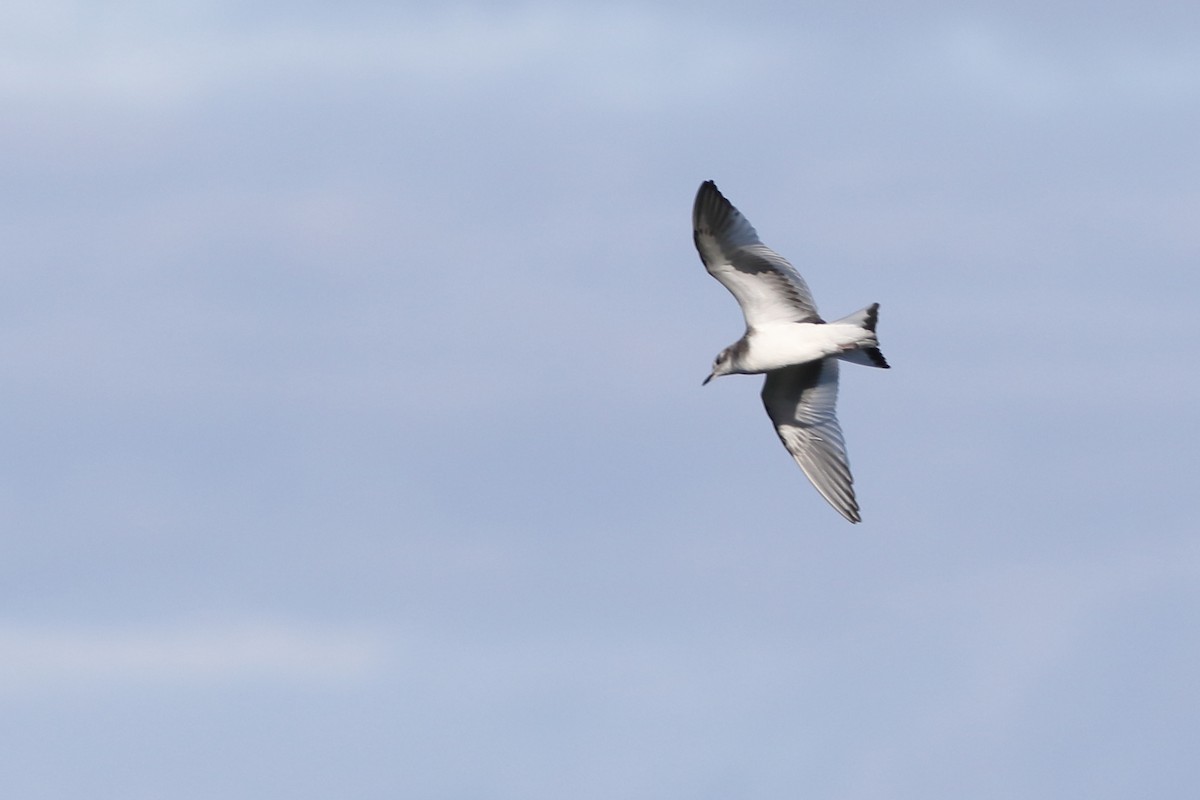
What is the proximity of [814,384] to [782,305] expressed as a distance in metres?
2.77

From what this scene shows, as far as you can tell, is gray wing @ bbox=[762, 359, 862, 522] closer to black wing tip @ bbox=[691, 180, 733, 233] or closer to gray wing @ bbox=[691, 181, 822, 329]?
gray wing @ bbox=[691, 181, 822, 329]

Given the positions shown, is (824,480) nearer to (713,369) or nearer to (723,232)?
(713,369)

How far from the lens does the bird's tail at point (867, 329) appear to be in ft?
114

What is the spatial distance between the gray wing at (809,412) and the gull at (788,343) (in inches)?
0.7

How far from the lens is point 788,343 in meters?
35.2

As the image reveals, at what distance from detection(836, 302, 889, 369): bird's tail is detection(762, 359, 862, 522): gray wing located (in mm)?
2504

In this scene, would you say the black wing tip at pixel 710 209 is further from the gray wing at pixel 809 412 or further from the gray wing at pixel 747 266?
the gray wing at pixel 809 412

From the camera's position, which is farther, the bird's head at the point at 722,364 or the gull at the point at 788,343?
the bird's head at the point at 722,364

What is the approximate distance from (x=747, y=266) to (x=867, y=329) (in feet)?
7.94

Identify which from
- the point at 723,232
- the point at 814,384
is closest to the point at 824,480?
the point at 814,384

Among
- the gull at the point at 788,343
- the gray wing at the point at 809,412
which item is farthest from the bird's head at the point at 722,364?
the gray wing at the point at 809,412

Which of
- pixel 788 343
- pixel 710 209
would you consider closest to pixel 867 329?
pixel 788 343

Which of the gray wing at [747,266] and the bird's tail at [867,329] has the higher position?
the gray wing at [747,266]

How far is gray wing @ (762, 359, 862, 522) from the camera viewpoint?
123 ft
